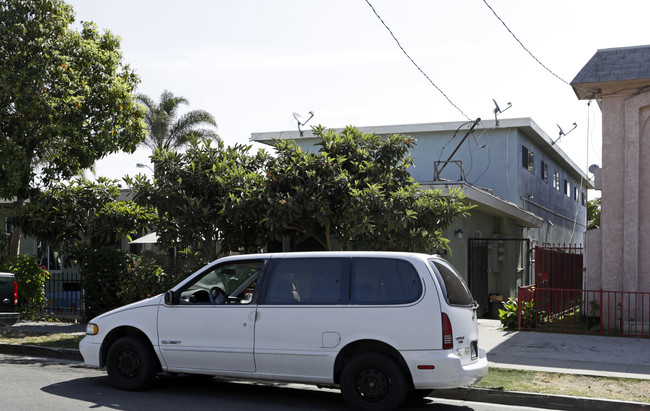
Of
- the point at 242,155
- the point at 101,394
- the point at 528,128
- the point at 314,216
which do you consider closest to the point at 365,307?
the point at 101,394

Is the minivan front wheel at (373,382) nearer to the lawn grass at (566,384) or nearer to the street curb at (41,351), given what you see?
the lawn grass at (566,384)

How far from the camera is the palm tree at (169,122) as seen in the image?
37.9 m

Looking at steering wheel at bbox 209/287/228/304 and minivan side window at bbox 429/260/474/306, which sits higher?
minivan side window at bbox 429/260/474/306

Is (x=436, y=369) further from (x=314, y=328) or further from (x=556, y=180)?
(x=556, y=180)

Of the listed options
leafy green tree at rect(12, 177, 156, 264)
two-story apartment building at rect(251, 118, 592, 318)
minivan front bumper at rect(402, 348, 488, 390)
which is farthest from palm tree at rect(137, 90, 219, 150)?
minivan front bumper at rect(402, 348, 488, 390)

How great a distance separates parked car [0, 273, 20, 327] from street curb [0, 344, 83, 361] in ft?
3.19

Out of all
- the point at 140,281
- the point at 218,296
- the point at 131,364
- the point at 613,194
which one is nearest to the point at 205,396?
the point at 131,364

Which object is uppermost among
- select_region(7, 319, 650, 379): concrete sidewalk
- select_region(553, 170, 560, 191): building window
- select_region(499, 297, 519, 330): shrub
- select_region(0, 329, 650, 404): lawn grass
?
select_region(553, 170, 560, 191): building window

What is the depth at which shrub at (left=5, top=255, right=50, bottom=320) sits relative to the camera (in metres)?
16.2

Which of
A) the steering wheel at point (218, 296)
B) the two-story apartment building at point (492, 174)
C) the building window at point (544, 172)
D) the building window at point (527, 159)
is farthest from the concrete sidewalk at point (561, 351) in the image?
the building window at point (544, 172)

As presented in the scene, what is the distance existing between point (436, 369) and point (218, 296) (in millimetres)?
2738

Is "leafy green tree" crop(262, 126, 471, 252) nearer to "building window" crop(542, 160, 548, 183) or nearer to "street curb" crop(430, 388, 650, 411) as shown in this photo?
"street curb" crop(430, 388, 650, 411)

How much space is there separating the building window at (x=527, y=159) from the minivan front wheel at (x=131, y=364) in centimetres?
1931

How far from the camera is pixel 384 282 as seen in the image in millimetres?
7758
